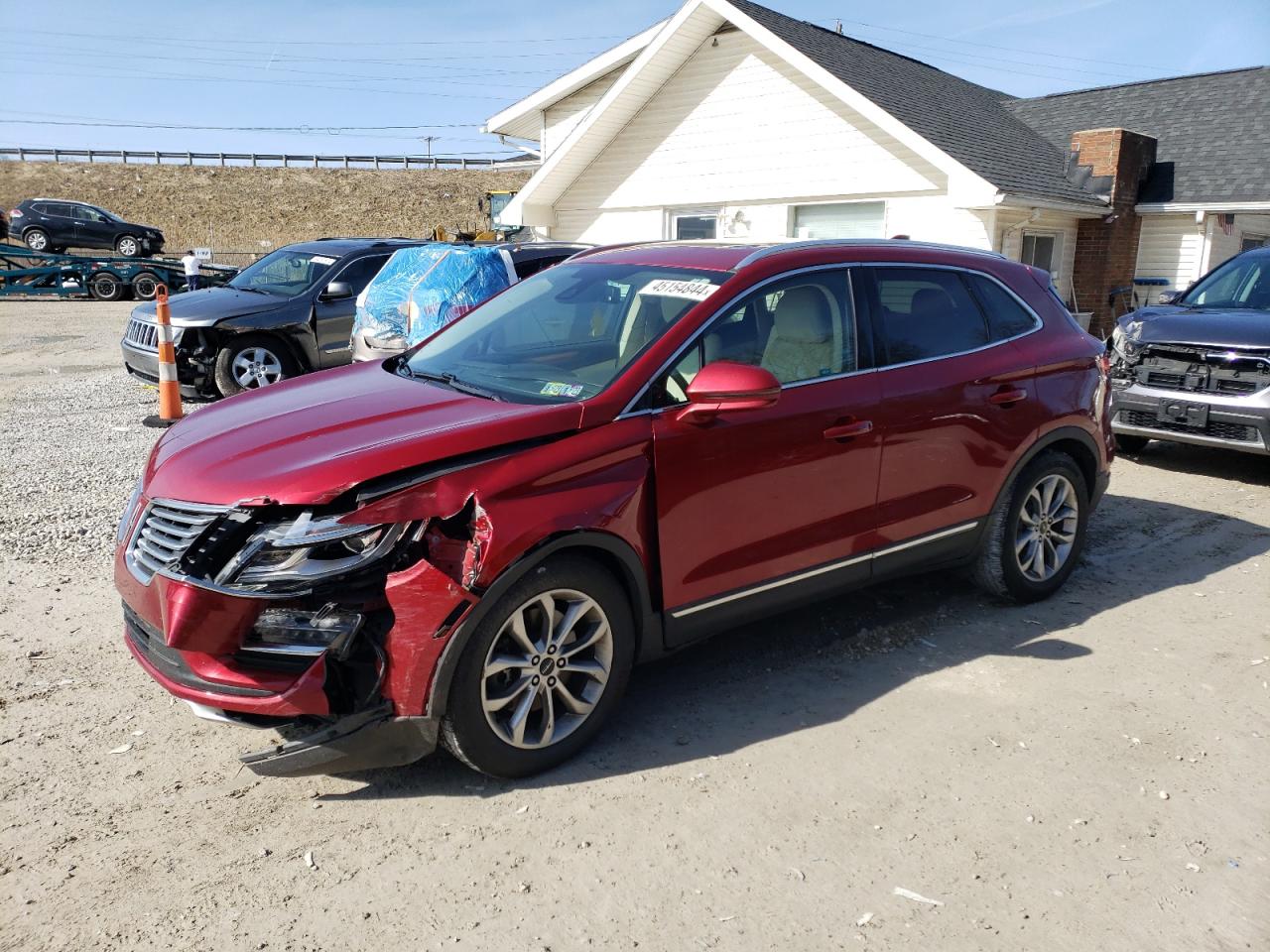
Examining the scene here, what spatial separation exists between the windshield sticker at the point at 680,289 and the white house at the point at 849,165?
982cm

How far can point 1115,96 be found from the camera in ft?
62.0

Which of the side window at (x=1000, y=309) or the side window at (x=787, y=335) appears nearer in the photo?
the side window at (x=787, y=335)

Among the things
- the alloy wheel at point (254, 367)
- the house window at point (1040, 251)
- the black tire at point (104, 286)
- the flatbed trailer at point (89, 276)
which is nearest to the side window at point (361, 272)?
the alloy wheel at point (254, 367)

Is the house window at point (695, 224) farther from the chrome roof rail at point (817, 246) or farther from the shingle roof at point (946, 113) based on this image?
the chrome roof rail at point (817, 246)

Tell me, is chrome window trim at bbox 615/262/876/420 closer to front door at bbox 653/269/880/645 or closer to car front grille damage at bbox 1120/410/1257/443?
front door at bbox 653/269/880/645

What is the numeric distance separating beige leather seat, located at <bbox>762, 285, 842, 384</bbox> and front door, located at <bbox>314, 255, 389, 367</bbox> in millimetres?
7262

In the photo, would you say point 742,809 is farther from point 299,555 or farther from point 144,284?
point 144,284

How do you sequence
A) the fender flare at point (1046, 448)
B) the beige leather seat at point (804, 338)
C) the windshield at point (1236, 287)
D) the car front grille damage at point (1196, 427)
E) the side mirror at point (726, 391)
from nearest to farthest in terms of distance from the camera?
the side mirror at point (726, 391), the beige leather seat at point (804, 338), the fender flare at point (1046, 448), the car front grille damage at point (1196, 427), the windshield at point (1236, 287)

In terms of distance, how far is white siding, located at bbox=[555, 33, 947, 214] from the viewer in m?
14.1

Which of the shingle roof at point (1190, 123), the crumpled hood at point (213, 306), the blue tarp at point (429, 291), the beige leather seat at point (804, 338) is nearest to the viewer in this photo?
the beige leather seat at point (804, 338)

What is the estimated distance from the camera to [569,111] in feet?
63.4

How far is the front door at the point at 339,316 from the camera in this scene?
10.4 m

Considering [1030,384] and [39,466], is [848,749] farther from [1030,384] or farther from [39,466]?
[39,466]

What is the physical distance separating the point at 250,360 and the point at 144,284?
1829 cm
